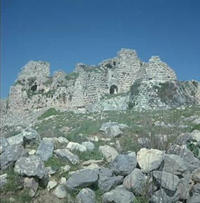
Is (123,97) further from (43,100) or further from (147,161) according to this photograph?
(147,161)

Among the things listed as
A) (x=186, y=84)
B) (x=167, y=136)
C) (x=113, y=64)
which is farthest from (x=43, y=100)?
(x=167, y=136)

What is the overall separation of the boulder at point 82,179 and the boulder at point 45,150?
4.15 feet

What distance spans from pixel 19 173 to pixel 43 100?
2319 centimetres

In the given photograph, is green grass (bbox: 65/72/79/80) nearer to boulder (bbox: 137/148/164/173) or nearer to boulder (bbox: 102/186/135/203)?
boulder (bbox: 137/148/164/173)

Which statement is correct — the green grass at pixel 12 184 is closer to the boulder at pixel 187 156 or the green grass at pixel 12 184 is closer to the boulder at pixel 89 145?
the boulder at pixel 89 145

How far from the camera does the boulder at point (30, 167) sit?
6.55 m

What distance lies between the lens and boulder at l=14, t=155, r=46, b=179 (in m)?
6.55

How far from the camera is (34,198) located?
6320 mm

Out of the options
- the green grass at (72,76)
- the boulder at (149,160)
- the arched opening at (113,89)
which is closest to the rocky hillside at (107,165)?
the boulder at (149,160)

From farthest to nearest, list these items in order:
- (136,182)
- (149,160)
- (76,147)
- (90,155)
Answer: (76,147)
(90,155)
(149,160)
(136,182)

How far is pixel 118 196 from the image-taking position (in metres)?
5.99

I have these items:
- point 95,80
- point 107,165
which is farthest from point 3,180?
point 95,80

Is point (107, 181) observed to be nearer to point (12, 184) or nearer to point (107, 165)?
point (107, 165)

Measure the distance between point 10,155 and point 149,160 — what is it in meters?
3.09
